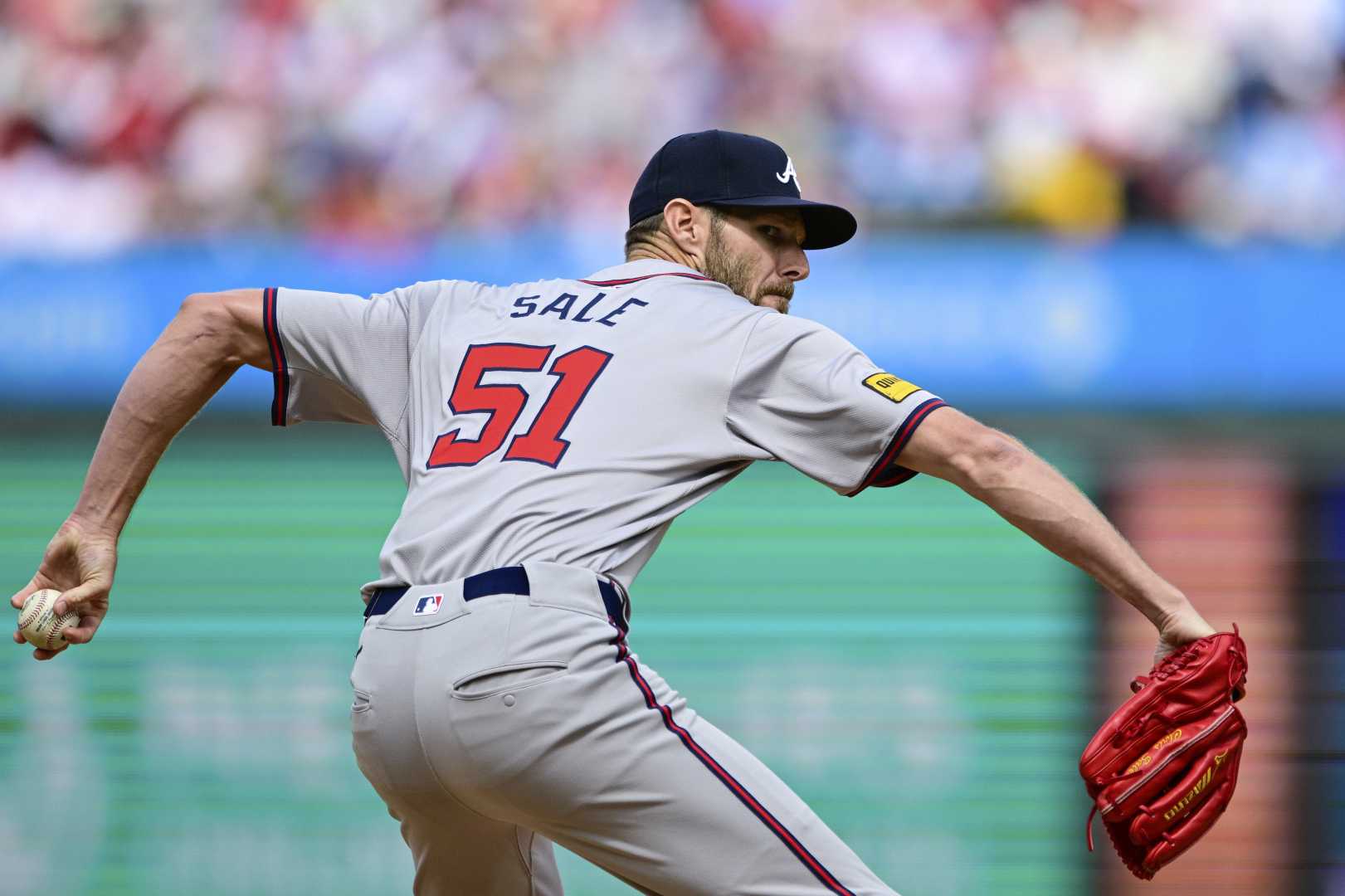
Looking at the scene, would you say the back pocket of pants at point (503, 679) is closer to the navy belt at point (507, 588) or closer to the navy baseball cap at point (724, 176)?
the navy belt at point (507, 588)

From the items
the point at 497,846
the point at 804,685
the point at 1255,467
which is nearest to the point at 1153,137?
the point at 1255,467

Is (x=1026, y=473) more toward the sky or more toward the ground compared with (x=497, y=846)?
more toward the sky

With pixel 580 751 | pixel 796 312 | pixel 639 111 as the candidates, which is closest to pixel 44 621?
pixel 580 751

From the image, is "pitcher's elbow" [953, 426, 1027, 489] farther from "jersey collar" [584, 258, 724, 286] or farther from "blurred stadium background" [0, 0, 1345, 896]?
"blurred stadium background" [0, 0, 1345, 896]

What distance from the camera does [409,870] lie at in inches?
198

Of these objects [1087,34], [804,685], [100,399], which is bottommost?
[804,685]

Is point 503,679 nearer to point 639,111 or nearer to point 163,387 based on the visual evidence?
point 163,387

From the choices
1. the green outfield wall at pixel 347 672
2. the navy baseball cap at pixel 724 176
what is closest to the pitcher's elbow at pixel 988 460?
the navy baseball cap at pixel 724 176

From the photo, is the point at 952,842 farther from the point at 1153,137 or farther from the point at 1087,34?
the point at 1087,34

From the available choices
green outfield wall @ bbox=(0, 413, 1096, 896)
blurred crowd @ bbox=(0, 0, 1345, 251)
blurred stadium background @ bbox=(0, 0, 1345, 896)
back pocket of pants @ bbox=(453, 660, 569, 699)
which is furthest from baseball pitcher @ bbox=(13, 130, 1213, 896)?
blurred crowd @ bbox=(0, 0, 1345, 251)

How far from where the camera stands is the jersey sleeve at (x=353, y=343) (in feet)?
8.95

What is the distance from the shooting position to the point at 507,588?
231 cm

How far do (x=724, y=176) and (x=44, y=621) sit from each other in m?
1.36

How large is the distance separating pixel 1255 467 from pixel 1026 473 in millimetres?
4163
